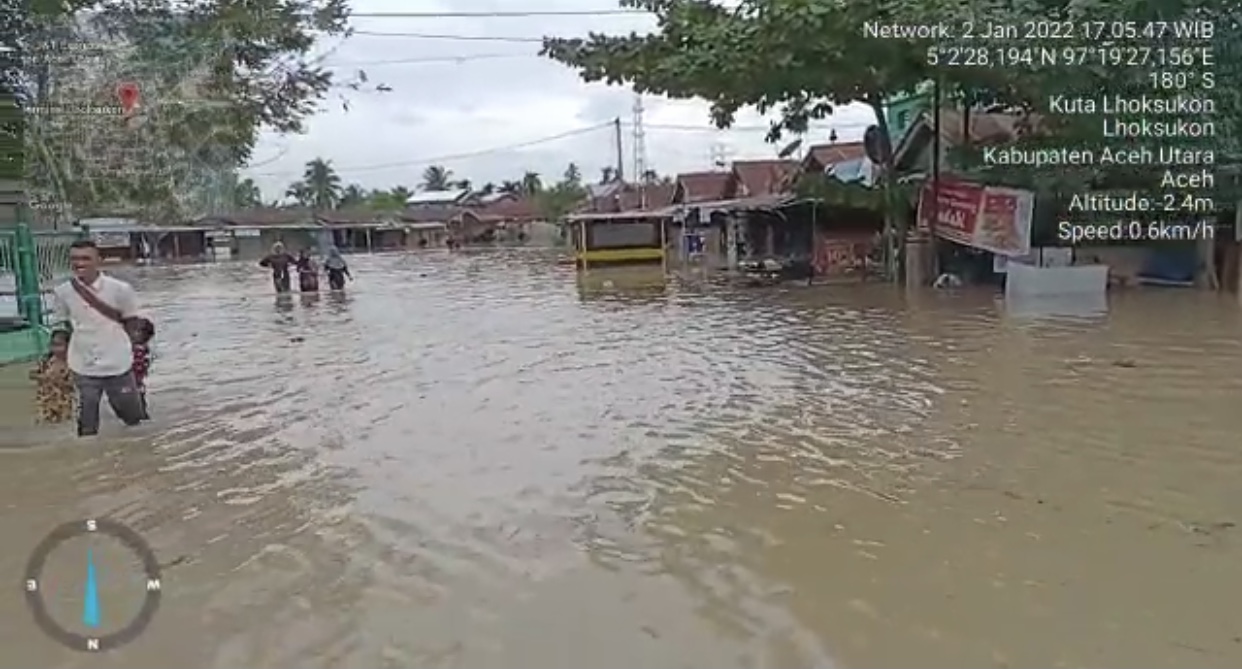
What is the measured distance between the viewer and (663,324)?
1520 centimetres

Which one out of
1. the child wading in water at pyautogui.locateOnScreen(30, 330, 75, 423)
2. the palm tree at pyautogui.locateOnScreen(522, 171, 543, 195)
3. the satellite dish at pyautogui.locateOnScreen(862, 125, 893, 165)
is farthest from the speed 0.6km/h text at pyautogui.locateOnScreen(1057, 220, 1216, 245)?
the palm tree at pyautogui.locateOnScreen(522, 171, 543, 195)

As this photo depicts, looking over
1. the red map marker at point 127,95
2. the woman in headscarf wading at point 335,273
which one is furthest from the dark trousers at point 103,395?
the woman in headscarf wading at point 335,273

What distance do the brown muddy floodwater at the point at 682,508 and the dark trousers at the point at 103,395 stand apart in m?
0.17

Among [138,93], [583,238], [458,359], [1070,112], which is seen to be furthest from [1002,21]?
[583,238]

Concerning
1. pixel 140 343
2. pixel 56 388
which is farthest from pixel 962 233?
pixel 56 388

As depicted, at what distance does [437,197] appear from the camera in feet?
290

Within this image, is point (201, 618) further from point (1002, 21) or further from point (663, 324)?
point (1002, 21)

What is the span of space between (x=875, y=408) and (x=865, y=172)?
21.6 metres

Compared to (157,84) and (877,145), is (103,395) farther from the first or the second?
(877,145)

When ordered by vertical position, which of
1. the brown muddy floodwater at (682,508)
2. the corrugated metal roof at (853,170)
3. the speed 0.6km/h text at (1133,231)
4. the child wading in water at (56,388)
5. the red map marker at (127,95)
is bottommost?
the brown muddy floodwater at (682,508)

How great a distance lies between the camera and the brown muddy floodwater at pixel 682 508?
3930 millimetres

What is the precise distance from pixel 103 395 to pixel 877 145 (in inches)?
737

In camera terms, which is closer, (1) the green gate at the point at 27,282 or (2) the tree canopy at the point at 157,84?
(1) the green gate at the point at 27,282

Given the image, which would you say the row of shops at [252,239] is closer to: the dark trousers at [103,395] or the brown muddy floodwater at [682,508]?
the brown muddy floodwater at [682,508]
